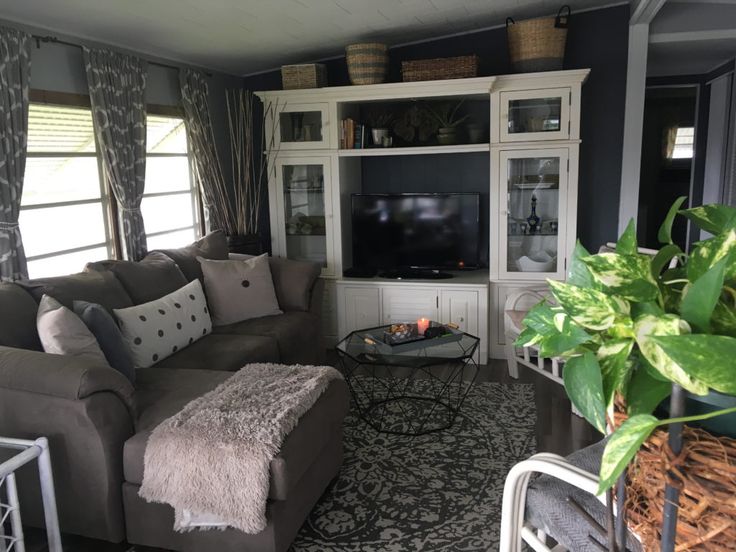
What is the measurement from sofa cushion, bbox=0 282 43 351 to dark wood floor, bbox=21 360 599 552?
30.2 inches

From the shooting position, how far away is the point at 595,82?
4.45 meters

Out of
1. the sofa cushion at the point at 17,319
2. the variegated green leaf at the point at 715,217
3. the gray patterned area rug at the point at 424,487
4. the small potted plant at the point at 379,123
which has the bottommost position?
the gray patterned area rug at the point at 424,487

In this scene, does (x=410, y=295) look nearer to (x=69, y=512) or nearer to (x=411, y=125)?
(x=411, y=125)

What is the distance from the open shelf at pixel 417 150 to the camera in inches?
171

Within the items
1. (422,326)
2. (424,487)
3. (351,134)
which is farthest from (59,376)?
(351,134)

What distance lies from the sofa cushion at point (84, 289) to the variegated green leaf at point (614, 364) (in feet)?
9.13

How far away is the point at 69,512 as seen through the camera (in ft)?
7.61

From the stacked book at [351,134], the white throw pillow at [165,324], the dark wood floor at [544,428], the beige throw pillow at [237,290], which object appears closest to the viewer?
the dark wood floor at [544,428]

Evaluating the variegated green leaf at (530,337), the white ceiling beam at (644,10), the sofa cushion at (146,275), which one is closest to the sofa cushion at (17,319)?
the sofa cushion at (146,275)

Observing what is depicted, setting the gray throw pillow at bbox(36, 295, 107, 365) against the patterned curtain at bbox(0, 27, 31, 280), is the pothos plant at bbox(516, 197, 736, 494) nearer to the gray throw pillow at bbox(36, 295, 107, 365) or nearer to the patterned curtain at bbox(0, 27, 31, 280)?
the gray throw pillow at bbox(36, 295, 107, 365)

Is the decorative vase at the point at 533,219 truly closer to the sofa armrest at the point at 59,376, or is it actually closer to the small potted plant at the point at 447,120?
the small potted plant at the point at 447,120

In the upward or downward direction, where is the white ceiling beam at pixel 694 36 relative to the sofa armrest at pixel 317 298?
upward

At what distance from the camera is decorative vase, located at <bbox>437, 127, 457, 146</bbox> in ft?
14.7

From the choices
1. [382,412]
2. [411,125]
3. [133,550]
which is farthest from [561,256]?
[133,550]
